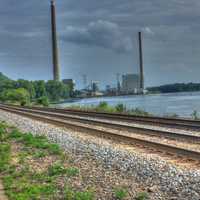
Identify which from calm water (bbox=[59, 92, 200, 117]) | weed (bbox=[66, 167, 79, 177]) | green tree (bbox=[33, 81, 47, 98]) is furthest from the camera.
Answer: green tree (bbox=[33, 81, 47, 98])

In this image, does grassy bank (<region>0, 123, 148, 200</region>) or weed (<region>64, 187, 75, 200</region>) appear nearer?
weed (<region>64, 187, 75, 200</region>)

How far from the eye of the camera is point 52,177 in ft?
32.4

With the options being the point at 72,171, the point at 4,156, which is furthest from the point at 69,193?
the point at 4,156

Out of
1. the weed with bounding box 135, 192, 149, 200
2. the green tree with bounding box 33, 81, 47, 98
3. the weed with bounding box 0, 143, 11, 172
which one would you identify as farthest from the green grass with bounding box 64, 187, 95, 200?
the green tree with bounding box 33, 81, 47, 98

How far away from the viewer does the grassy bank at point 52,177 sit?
815 cm

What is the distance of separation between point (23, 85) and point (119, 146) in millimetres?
137932

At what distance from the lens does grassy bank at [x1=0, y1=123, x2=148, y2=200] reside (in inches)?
321

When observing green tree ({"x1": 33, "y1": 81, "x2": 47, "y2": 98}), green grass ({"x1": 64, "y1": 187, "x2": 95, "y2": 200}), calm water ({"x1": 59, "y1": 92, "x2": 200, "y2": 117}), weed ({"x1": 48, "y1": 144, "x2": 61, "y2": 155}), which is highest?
green tree ({"x1": 33, "y1": 81, "x2": 47, "y2": 98})

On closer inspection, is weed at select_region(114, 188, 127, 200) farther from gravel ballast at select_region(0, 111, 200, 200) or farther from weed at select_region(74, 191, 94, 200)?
gravel ballast at select_region(0, 111, 200, 200)

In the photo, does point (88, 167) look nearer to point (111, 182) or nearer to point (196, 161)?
point (111, 182)

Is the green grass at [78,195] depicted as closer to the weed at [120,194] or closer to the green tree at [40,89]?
the weed at [120,194]

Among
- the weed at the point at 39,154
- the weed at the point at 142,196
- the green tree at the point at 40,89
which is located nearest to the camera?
the weed at the point at 142,196

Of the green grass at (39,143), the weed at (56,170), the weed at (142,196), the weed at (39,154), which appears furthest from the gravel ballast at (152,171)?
the weed at (56,170)

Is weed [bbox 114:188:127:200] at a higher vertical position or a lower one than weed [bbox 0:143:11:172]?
higher
